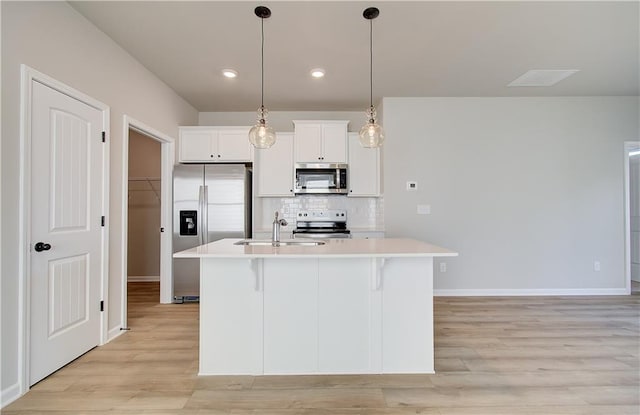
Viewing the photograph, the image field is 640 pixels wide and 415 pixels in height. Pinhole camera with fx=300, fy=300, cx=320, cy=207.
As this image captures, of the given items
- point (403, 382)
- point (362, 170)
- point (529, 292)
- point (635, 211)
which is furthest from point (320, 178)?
point (635, 211)

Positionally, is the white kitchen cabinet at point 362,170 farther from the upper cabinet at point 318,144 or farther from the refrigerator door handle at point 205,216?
the refrigerator door handle at point 205,216

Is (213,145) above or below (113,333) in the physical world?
above

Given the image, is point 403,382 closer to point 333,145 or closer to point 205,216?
point 205,216

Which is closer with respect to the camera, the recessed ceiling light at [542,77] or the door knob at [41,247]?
the door knob at [41,247]

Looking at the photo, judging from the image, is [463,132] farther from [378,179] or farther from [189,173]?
[189,173]

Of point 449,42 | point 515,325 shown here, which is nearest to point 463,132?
point 449,42

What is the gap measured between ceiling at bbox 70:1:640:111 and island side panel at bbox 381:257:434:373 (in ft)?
6.23

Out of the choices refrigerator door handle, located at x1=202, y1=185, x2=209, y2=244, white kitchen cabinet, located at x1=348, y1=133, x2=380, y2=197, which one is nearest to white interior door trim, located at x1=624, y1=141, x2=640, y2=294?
white kitchen cabinet, located at x1=348, y1=133, x2=380, y2=197

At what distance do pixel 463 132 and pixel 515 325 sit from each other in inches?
95.1

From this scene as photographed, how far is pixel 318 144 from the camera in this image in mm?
4145

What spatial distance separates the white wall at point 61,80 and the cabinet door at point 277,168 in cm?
138

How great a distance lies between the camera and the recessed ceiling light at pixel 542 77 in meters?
3.25

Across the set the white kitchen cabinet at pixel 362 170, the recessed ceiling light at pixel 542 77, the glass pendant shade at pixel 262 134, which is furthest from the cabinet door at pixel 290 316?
the recessed ceiling light at pixel 542 77

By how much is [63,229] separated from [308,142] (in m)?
2.81
